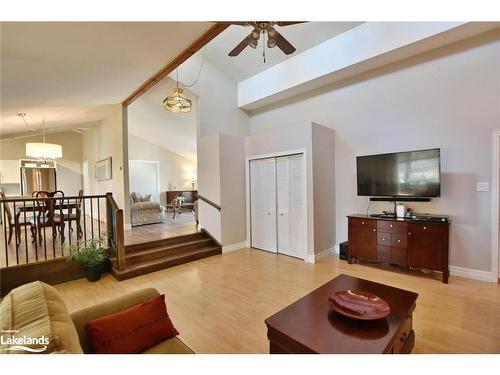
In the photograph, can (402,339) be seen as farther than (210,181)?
No

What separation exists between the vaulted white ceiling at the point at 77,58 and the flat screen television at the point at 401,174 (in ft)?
10.2

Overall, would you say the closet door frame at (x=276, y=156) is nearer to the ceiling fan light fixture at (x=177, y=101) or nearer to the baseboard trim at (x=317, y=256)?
the baseboard trim at (x=317, y=256)

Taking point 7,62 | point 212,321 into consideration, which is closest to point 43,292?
point 212,321

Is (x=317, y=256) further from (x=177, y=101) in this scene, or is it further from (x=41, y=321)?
(x=41, y=321)

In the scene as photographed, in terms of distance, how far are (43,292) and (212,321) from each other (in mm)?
1579

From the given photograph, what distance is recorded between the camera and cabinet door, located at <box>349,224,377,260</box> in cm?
372

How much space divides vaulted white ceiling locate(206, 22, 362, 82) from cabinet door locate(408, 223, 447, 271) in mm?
3201

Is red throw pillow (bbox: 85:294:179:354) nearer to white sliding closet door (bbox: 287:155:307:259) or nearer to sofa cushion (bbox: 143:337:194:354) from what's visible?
sofa cushion (bbox: 143:337:194:354)

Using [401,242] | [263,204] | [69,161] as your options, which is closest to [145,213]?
[263,204]

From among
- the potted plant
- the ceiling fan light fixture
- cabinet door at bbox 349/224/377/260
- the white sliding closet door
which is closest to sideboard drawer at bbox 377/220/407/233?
cabinet door at bbox 349/224/377/260

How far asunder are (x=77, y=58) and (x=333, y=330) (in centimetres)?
373

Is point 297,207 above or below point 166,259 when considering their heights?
above

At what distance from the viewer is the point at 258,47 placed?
4.79m

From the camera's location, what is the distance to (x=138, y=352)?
134 centimetres
